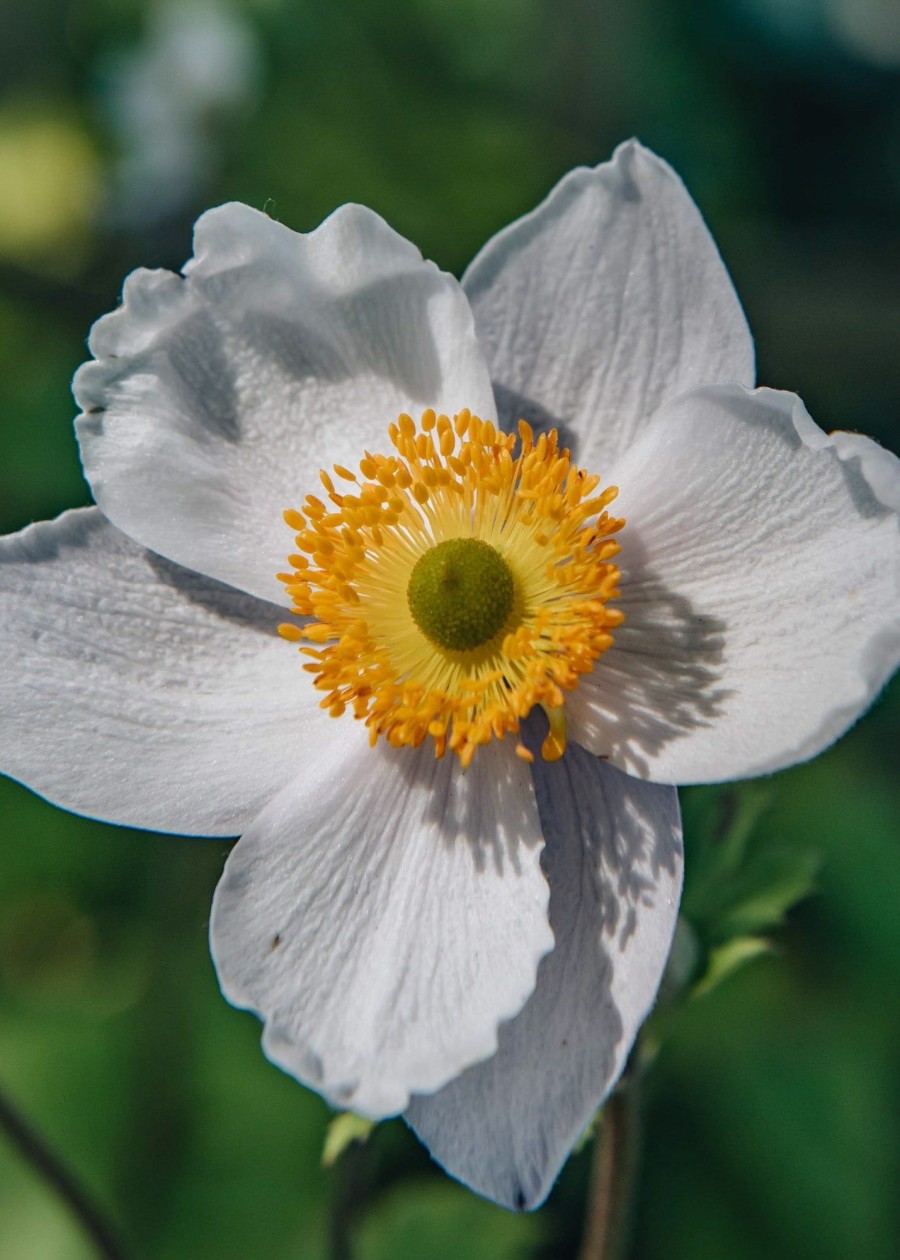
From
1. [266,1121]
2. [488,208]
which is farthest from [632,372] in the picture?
[488,208]

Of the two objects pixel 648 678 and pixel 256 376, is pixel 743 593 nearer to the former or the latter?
pixel 648 678

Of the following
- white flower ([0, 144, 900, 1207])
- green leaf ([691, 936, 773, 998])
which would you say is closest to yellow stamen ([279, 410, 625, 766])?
white flower ([0, 144, 900, 1207])

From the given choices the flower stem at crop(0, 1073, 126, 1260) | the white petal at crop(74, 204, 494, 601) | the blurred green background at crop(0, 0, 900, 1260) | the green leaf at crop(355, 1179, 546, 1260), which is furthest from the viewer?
the blurred green background at crop(0, 0, 900, 1260)

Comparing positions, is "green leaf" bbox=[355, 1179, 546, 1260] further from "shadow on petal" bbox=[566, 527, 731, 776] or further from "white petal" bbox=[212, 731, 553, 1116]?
"shadow on petal" bbox=[566, 527, 731, 776]

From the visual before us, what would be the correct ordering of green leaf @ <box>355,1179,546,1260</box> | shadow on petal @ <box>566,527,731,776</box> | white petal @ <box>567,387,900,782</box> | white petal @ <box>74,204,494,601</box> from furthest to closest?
green leaf @ <box>355,1179,546,1260</box> → white petal @ <box>74,204,494,601</box> → shadow on petal @ <box>566,527,731,776</box> → white petal @ <box>567,387,900,782</box>

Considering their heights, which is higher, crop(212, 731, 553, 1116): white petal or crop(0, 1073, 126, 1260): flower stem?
crop(212, 731, 553, 1116): white petal

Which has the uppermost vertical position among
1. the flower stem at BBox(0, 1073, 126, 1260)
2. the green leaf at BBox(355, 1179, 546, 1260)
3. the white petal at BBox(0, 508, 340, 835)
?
the white petal at BBox(0, 508, 340, 835)
